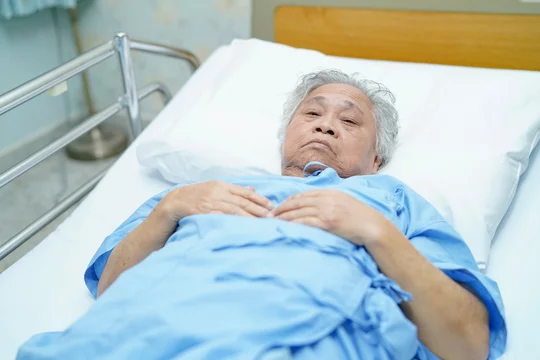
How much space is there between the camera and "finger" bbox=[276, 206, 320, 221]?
1074mm

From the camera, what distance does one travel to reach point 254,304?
Answer: 0.95 meters

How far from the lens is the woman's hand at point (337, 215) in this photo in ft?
3.37

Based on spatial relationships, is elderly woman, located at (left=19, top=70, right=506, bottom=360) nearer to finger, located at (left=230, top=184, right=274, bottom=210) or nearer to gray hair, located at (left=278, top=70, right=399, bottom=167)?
finger, located at (left=230, top=184, right=274, bottom=210)

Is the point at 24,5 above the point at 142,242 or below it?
above

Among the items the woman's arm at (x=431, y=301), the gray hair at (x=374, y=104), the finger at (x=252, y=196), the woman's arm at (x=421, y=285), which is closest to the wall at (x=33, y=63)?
the gray hair at (x=374, y=104)

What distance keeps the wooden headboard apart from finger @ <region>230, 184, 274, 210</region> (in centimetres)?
116

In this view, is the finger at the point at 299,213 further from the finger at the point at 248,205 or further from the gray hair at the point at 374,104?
the gray hair at the point at 374,104

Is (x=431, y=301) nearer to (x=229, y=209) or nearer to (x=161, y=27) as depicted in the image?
(x=229, y=209)

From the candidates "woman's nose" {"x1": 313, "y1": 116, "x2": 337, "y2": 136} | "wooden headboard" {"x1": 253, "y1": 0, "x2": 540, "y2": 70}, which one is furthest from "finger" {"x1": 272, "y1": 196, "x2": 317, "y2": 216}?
"wooden headboard" {"x1": 253, "y1": 0, "x2": 540, "y2": 70}

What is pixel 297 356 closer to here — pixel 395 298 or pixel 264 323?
pixel 264 323

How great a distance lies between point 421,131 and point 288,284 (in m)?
0.85

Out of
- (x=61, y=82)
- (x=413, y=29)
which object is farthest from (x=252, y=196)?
(x=413, y=29)

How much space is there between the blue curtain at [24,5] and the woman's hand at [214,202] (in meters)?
1.70

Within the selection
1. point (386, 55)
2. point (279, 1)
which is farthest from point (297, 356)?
point (279, 1)
